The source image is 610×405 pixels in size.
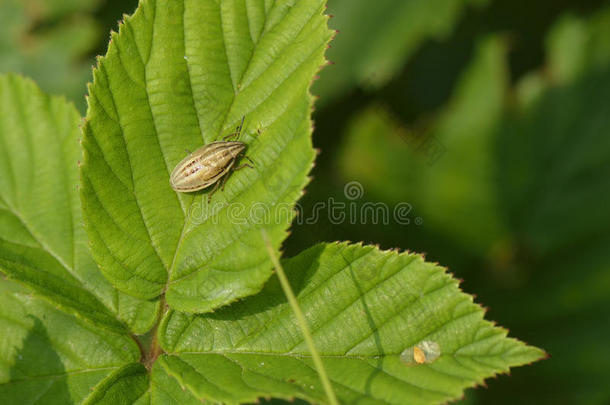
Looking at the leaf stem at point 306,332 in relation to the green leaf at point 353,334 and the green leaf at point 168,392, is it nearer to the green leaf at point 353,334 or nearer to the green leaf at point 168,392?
the green leaf at point 353,334

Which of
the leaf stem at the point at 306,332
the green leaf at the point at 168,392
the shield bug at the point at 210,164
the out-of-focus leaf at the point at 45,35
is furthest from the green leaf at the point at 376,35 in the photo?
the green leaf at the point at 168,392

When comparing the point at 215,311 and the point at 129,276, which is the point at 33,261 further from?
the point at 215,311

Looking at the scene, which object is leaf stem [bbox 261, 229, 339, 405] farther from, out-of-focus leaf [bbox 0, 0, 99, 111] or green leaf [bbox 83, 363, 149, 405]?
out-of-focus leaf [bbox 0, 0, 99, 111]

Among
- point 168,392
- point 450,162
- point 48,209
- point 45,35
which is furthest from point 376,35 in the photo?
point 168,392

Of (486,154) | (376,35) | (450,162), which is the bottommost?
(450,162)

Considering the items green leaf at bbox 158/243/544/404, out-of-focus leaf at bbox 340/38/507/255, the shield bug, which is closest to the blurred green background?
out-of-focus leaf at bbox 340/38/507/255

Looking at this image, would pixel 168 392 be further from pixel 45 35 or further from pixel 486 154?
pixel 45 35

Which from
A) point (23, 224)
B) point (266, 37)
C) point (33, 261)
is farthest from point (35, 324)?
point (266, 37)
